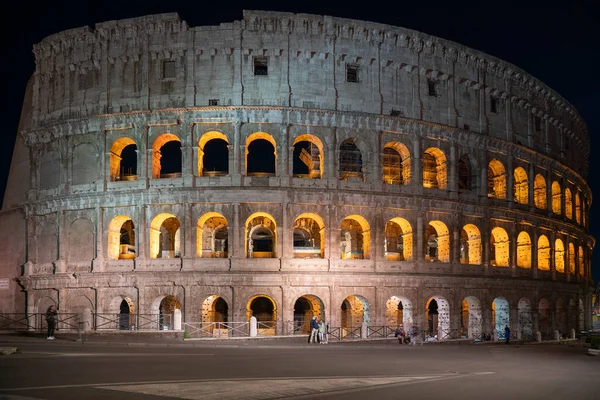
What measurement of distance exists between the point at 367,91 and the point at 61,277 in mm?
20314

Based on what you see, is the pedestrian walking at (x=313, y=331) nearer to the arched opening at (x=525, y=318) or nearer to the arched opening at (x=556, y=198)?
the arched opening at (x=525, y=318)

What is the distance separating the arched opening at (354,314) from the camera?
117 ft

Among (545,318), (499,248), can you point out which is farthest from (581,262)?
(499,248)

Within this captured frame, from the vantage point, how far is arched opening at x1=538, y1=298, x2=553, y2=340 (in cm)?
4488

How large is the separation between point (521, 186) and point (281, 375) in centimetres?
3245

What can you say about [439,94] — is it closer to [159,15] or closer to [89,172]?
[159,15]

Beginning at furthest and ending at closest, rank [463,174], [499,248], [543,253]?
1. [543,253]
2. [463,174]
3. [499,248]

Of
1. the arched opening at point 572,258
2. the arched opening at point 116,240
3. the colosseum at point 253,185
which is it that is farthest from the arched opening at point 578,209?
the arched opening at point 116,240

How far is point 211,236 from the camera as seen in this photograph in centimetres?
3806

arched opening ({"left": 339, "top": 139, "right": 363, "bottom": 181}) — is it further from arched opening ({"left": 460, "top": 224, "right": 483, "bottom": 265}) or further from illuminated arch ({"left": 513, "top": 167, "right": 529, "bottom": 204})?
illuminated arch ({"left": 513, "top": 167, "right": 529, "bottom": 204})

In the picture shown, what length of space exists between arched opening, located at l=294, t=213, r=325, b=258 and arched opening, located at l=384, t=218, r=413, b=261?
421 cm

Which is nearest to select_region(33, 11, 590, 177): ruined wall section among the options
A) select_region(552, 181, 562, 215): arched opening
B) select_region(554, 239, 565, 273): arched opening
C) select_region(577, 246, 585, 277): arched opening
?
select_region(552, 181, 562, 215): arched opening

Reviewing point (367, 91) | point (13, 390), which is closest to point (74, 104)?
point (367, 91)

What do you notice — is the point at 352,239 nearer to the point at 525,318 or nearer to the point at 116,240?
the point at 525,318
